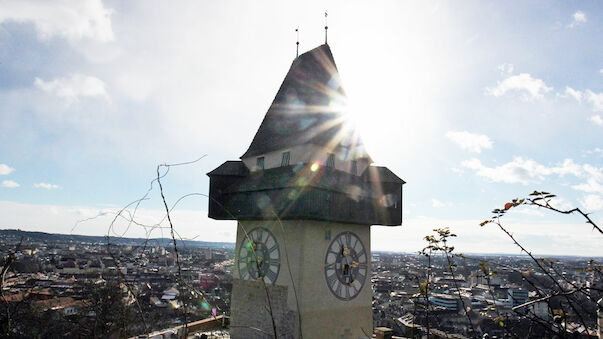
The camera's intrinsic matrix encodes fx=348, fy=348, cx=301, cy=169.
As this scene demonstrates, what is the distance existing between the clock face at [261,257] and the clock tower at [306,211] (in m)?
0.02

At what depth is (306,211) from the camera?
575 cm

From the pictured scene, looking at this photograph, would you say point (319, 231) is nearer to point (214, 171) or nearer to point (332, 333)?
point (332, 333)

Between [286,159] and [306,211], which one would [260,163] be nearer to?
[286,159]

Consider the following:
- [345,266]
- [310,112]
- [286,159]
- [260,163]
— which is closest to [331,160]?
[286,159]

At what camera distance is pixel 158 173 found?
214 cm

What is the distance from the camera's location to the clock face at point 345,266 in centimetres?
630

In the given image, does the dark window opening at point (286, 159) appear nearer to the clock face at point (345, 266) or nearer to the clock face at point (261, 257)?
the clock face at point (261, 257)

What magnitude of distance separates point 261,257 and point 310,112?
3166 millimetres

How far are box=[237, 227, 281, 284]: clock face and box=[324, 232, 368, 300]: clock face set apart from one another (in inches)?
37.1

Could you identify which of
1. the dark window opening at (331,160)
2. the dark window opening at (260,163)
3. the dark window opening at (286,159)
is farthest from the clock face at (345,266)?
the dark window opening at (260,163)

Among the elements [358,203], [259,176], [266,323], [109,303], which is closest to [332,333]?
[266,323]

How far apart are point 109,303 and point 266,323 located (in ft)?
40.6

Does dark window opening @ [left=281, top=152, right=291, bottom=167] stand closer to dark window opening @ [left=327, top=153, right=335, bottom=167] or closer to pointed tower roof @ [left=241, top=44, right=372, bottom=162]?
pointed tower roof @ [left=241, top=44, right=372, bottom=162]

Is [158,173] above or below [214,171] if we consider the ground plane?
below
